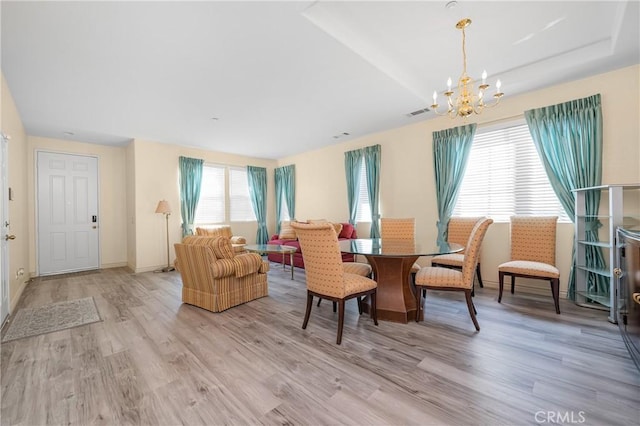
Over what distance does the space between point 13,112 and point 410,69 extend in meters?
5.06

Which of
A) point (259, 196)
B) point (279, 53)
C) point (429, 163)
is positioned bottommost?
point (259, 196)

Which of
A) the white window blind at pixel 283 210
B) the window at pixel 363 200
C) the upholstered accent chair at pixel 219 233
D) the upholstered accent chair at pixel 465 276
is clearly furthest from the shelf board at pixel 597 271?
the white window blind at pixel 283 210

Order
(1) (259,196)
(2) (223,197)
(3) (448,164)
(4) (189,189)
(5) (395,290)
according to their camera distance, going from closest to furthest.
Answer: (5) (395,290), (3) (448,164), (4) (189,189), (2) (223,197), (1) (259,196)

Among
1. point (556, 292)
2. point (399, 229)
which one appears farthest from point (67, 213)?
point (556, 292)

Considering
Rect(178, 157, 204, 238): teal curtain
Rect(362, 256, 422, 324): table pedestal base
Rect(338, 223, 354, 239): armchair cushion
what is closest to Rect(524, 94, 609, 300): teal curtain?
Rect(362, 256, 422, 324): table pedestal base

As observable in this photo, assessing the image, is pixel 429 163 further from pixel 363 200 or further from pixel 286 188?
pixel 286 188

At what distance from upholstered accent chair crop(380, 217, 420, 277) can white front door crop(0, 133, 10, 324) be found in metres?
4.31

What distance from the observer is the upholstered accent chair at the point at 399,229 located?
147 inches

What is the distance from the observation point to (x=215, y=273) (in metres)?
2.98

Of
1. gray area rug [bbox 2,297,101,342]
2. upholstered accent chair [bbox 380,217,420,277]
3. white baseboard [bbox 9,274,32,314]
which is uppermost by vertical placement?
upholstered accent chair [bbox 380,217,420,277]

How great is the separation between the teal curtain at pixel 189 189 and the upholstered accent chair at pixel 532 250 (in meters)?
→ 5.73

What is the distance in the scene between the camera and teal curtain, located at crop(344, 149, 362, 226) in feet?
18.3

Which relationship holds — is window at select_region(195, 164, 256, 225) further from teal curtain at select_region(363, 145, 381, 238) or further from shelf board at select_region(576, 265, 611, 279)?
shelf board at select_region(576, 265, 611, 279)

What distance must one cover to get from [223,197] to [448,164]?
201 inches
